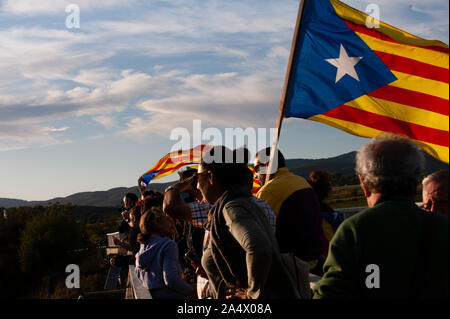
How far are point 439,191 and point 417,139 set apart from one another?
3.79ft

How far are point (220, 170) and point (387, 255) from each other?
1.36 meters

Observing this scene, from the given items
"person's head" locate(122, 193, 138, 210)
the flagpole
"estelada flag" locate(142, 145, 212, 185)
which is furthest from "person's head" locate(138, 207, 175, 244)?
"estelada flag" locate(142, 145, 212, 185)

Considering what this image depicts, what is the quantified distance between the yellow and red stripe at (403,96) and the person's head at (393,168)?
2805mm

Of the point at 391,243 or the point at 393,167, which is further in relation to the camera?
the point at 393,167

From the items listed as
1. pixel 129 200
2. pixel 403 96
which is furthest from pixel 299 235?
pixel 129 200

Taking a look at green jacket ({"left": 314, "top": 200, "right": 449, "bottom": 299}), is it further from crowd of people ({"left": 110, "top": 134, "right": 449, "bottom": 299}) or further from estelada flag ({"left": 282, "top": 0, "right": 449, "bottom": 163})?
estelada flag ({"left": 282, "top": 0, "right": 449, "bottom": 163})

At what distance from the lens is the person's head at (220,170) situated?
3172 millimetres

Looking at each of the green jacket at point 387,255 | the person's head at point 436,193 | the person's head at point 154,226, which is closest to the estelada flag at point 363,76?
the person's head at point 436,193

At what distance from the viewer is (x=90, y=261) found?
1675 centimetres

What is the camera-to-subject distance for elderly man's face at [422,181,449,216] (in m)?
3.79

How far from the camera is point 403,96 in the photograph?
5.11m

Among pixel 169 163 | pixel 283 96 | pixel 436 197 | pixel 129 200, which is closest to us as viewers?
pixel 436 197

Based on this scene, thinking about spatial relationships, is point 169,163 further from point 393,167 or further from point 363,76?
point 393,167
